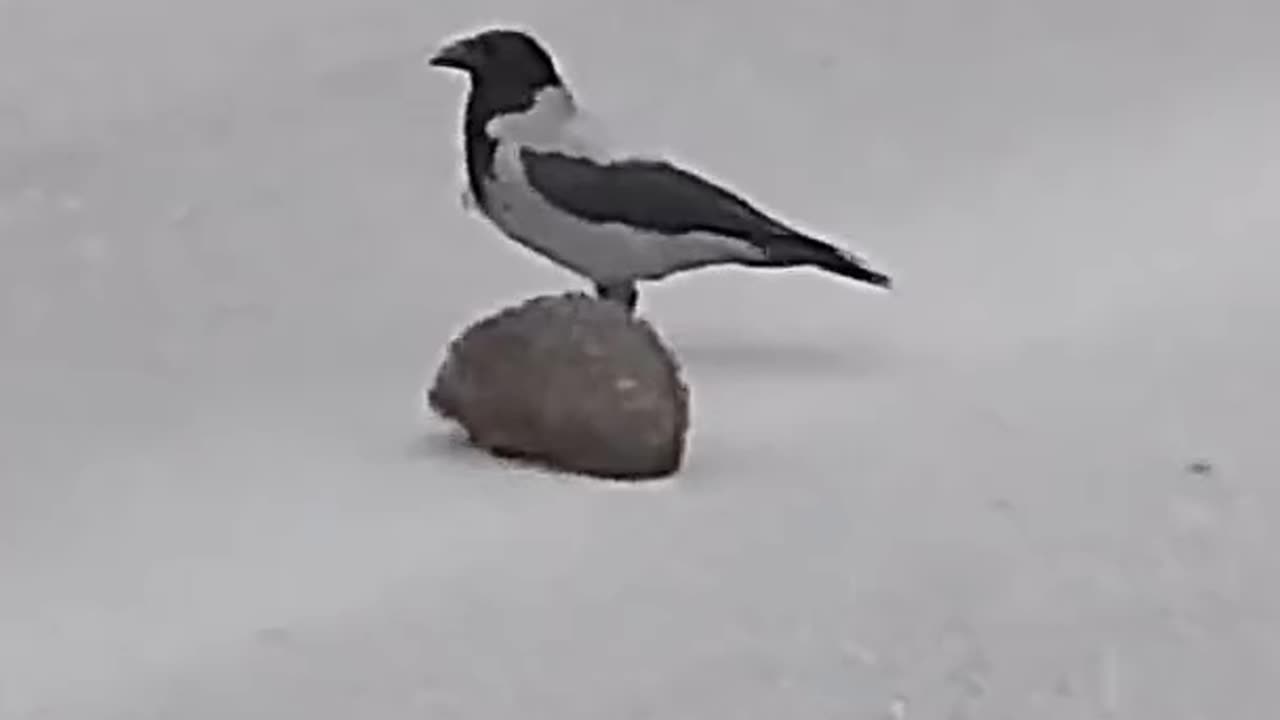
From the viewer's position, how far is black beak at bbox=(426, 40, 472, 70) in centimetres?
468

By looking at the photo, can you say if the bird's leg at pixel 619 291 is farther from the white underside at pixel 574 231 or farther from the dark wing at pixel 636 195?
the dark wing at pixel 636 195

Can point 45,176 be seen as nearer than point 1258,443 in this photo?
No

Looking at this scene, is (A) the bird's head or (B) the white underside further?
(A) the bird's head

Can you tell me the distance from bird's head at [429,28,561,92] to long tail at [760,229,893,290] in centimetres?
47

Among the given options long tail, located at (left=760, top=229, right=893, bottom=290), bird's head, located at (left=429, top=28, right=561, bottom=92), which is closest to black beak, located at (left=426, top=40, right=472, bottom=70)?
bird's head, located at (left=429, top=28, right=561, bottom=92)

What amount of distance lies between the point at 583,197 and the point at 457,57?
0.42 metres

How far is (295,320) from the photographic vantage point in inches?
190

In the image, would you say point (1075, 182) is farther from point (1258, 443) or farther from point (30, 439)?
point (30, 439)

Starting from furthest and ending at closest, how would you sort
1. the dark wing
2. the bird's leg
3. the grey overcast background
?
the bird's leg → the dark wing → the grey overcast background

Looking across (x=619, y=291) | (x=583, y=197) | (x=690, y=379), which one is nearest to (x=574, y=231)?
(x=583, y=197)

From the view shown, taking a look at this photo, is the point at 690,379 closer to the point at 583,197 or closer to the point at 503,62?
the point at 583,197

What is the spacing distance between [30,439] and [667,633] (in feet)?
4.12

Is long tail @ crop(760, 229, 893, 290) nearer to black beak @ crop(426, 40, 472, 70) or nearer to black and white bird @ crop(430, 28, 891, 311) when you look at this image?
black and white bird @ crop(430, 28, 891, 311)

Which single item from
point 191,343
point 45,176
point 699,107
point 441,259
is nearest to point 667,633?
point 191,343
